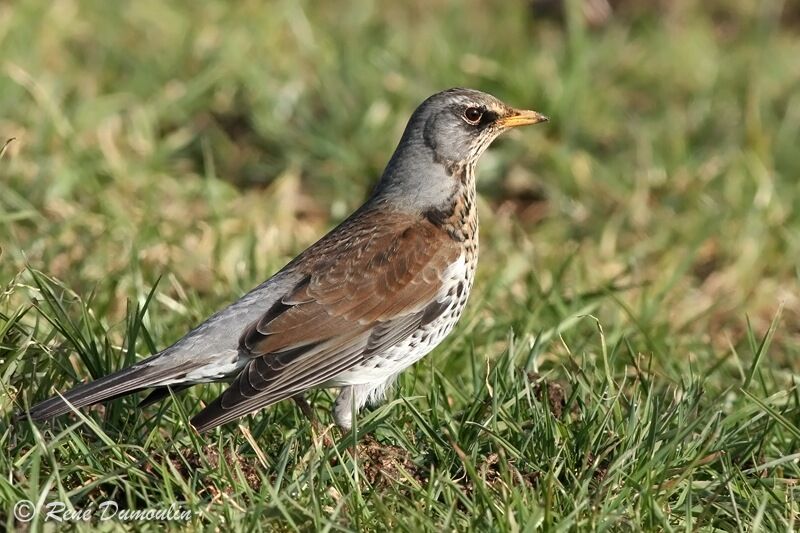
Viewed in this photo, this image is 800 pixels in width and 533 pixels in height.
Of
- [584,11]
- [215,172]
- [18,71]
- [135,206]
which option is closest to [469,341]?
[135,206]

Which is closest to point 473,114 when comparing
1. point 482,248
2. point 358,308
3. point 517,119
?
point 517,119

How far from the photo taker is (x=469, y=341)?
5.66 m

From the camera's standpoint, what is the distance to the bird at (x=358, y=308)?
15.3ft

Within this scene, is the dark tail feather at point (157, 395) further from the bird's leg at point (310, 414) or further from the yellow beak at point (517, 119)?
the yellow beak at point (517, 119)

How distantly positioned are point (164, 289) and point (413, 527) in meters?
2.79

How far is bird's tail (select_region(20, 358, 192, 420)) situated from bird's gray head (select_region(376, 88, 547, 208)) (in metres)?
1.44

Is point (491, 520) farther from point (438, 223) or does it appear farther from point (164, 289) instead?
point (164, 289)

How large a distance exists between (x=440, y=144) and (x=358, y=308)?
3.16 ft

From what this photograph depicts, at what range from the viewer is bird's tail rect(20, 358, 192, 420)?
4.43m
